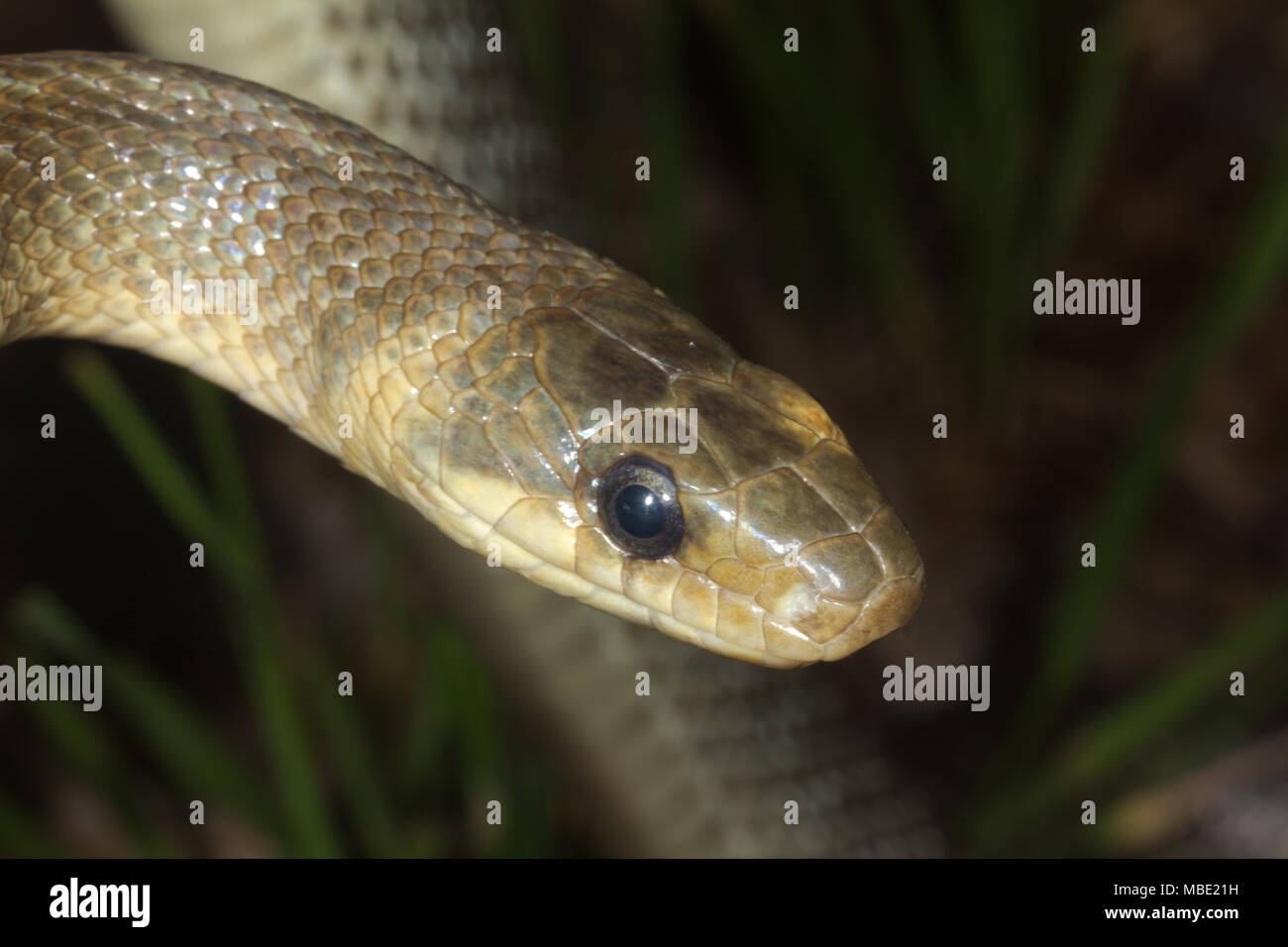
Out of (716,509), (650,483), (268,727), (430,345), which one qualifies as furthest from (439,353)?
(268,727)

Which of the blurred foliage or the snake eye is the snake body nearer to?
the snake eye

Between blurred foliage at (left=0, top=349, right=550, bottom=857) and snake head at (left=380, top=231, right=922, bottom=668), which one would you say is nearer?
snake head at (left=380, top=231, right=922, bottom=668)

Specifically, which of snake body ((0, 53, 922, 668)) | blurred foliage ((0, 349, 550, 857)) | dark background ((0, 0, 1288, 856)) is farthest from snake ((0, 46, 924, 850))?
dark background ((0, 0, 1288, 856))

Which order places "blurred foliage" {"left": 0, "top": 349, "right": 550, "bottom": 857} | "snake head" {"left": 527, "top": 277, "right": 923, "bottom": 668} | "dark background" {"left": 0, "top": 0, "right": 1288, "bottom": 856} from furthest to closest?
"dark background" {"left": 0, "top": 0, "right": 1288, "bottom": 856} → "blurred foliage" {"left": 0, "top": 349, "right": 550, "bottom": 857} → "snake head" {"left": 527, "top": 277, "right": 923, "bottom": 668}

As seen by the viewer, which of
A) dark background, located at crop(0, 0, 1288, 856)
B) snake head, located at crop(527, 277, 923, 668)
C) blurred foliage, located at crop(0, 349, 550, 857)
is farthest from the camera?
dark background, located at crop(0, 0, 1288, 856)

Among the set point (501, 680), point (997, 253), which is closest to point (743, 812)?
point (501, 680)

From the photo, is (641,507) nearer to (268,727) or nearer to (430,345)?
(430,345)

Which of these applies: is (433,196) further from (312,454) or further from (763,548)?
(312,454)
